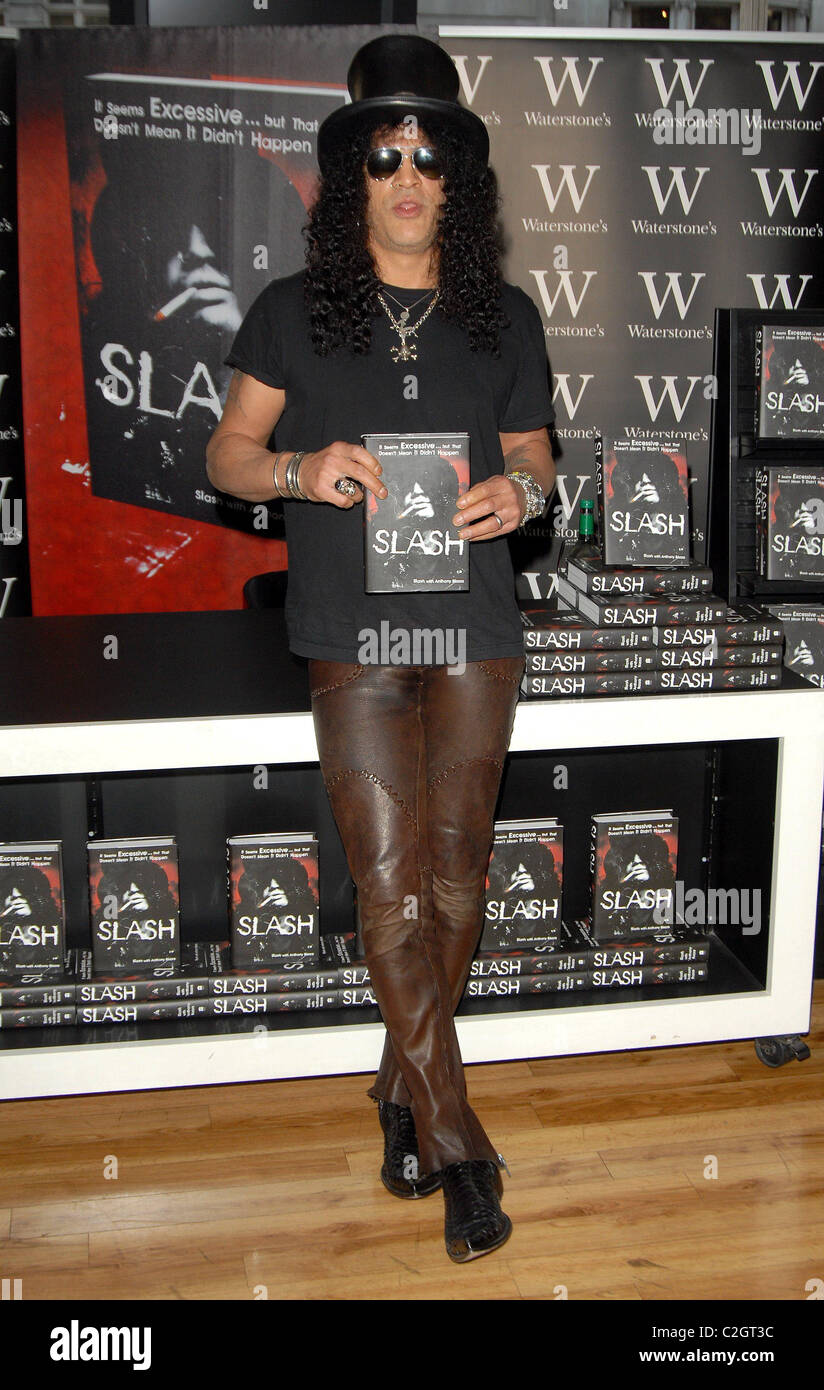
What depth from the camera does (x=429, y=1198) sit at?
6.33 ft

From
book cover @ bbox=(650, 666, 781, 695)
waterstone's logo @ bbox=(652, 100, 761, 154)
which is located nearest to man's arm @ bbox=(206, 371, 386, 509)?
book cover @ bbox=(650, 666, 781, 695)

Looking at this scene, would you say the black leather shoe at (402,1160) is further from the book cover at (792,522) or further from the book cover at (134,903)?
the book cover at (792,522)

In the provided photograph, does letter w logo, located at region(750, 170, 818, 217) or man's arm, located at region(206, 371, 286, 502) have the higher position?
letter w logo, located at region(750, 170, 818, 217)

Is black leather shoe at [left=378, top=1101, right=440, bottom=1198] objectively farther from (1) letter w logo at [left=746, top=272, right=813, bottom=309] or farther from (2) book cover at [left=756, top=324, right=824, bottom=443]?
(1) letter w logo at [left=746, top=272, right=813, bottom=309]

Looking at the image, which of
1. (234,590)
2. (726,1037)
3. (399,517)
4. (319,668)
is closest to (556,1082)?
(726,1037)

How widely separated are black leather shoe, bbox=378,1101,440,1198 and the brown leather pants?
11 centimetres

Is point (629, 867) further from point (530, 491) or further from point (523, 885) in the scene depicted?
point (530, 491)

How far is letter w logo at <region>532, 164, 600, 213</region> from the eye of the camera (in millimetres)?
3145

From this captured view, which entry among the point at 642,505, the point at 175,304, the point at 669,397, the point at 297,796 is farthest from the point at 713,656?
the point at 175,304

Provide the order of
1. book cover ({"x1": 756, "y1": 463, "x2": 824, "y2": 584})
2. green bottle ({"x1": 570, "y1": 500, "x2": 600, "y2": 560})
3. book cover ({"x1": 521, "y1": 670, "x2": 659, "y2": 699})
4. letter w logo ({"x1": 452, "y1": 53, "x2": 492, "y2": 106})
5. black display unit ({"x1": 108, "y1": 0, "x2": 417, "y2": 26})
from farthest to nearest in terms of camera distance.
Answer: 1. black display unit ({"x1": 108, "y1": 0, "x2": 417, "y2": 26})
2. letter w logo ({"x1": 452, "y1": 53, "x2": 492, "y2": 106})
3. book cover ({"x1": 756, "y1": 463, "x2": 824, "y2": 584})
4. green bottle ({"x1": 570, "y1": 500, "x2": 600, "y2": 560})
5. book cover ({"x1": 521, "y1": 670, "x2": 659, "y2": 699})

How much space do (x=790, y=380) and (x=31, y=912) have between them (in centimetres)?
173

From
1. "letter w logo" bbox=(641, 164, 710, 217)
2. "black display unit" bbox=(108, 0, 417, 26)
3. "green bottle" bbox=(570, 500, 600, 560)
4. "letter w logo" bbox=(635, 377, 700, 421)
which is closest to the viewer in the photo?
"green bottle" bbox=(570, 500, 600, 560)
